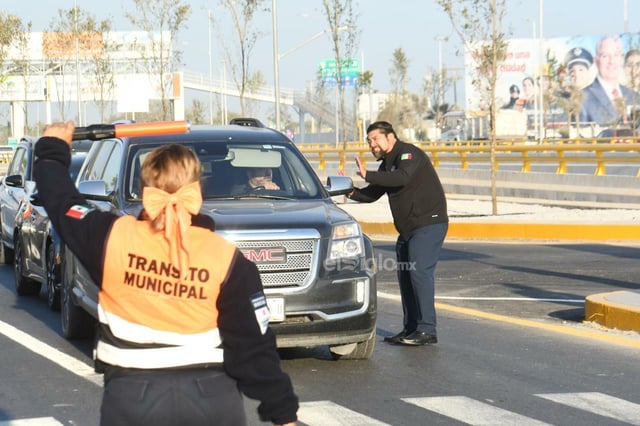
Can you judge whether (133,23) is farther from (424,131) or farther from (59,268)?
(424,131)

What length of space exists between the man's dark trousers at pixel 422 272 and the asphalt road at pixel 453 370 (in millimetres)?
246

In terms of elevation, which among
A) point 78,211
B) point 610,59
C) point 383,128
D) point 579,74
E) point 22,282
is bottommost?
point 22,282

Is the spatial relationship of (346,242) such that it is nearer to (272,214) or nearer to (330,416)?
(272,214)

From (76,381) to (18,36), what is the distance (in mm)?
57816

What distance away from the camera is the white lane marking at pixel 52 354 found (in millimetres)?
8688

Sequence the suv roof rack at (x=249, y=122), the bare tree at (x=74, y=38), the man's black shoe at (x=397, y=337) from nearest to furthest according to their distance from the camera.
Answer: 1. the man's black shoe at (x=397, y=337)
2. the suv roof rack at (x=249, y=122)
3. the bare tree at (x=74, y=38)

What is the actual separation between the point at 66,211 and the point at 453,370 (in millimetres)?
5267

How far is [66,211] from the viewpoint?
12.7 ft

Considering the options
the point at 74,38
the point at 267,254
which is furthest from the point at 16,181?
the point at 74,38

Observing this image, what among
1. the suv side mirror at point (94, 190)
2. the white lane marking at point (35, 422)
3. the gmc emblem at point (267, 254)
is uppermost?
the suv side mirror at point (94, 190)

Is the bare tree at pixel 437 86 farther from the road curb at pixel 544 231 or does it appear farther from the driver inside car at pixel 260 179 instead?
the driver inside car at pixel 260 179

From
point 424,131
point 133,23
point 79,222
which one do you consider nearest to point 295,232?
point 79,222

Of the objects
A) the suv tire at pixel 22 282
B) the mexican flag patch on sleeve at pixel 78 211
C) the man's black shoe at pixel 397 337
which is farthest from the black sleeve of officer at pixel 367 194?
the mexican flag patch on sleeve at pixel 78 211

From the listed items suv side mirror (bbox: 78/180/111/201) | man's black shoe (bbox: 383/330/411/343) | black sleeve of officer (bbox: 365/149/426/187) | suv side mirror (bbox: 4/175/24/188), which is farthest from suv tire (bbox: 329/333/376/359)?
suv side mirror (bbox: 4/175/24/188)
